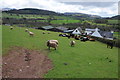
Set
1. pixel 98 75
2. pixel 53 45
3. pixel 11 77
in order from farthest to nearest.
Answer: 1. pixel 53 45
2. pixel 98 75
3. pixel 11 77

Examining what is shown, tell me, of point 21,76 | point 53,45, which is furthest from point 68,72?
point 53,45

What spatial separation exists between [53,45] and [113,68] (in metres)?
9.99

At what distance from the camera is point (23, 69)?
546 inches

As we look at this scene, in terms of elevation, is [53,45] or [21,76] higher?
[53,45]

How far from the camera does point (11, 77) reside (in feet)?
39.5

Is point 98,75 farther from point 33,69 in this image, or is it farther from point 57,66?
point 33,69

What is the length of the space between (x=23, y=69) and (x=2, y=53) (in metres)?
5.93

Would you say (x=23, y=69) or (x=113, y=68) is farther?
(x=113, y=68)

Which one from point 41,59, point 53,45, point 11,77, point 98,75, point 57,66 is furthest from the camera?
point 53,45

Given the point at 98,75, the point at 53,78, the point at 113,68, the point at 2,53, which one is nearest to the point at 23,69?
the point at 53,78

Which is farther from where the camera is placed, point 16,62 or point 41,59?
point 41,59

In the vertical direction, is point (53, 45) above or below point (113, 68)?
above

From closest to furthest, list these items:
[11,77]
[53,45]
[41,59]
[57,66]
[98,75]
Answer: [11,77], [98,75], [57,66], [41,59], [53,45]

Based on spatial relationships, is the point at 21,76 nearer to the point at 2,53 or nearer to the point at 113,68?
the point at 2,53
